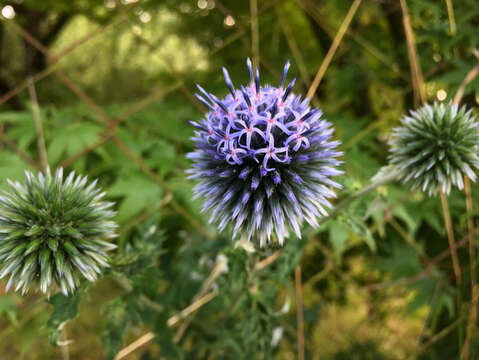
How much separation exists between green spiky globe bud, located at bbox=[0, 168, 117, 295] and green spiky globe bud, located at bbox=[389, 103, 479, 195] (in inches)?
34.9

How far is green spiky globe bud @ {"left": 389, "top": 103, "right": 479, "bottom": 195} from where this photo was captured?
43.4 inches

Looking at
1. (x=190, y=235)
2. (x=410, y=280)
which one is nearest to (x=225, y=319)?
(x=190, y=235)

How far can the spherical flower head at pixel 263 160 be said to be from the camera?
915 millimetres

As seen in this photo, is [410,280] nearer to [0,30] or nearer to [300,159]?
[300,159]

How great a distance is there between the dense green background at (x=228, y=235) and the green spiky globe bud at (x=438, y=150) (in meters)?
0.12

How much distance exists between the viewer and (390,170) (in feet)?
3.95

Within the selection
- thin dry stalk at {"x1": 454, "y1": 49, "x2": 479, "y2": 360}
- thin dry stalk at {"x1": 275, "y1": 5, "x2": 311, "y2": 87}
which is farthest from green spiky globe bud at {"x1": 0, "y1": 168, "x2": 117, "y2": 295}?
thin dry stalk at {"x1": 454, "y1": 49, "x2": 479, "y2": 360}

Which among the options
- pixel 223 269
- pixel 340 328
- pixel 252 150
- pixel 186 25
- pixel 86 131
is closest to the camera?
pixel 252 150

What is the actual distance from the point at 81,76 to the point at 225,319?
632 centimetres

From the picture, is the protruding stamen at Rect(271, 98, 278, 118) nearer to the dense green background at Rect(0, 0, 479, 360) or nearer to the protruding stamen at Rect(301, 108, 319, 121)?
the protruding stamen at Rect(301, 108, 319, 121)

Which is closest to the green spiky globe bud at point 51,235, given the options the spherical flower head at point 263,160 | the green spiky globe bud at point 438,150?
the spherical flower head at point 263,160

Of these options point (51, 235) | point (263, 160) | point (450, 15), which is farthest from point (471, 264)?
point (51, 235)

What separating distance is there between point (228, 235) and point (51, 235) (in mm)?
494

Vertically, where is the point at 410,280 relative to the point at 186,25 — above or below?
below
